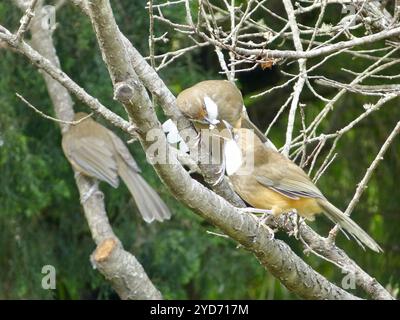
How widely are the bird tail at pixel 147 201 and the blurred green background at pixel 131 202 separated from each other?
34 cm

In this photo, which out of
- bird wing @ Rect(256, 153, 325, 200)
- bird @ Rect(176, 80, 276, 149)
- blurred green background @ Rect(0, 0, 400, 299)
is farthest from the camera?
blurred green background @ Rect(0, 0, 400, 299)

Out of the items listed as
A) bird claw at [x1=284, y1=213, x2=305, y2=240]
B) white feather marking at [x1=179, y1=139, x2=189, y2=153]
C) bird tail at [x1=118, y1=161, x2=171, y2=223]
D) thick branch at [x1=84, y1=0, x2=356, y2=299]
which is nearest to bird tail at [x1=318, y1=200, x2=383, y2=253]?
bird claw at [x1=284, y1=213, x2=305, y2=240]

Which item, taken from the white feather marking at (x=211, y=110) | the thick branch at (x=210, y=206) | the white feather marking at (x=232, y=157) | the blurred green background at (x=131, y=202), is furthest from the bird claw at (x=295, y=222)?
the blurred green background at (x=131, y=202)

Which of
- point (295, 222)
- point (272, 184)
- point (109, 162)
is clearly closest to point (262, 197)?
point (272, 184)

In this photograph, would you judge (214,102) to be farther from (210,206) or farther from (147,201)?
(147,201)

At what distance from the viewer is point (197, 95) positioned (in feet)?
16.0

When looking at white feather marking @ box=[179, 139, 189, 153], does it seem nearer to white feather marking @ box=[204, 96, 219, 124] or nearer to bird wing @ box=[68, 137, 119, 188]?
white feather marking @ box=[204, 96, 219, 124]

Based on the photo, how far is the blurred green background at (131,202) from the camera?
6793 mm

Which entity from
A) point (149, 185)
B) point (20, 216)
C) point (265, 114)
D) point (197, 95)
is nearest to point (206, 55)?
point (265, 114)

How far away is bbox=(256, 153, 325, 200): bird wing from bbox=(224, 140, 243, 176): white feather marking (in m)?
0.12

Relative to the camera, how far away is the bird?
4594mm

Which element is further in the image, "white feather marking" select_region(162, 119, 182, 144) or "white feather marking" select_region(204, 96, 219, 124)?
"white feather marking" select_region(204, 96, 219, 124)

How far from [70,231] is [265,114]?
1.94m
